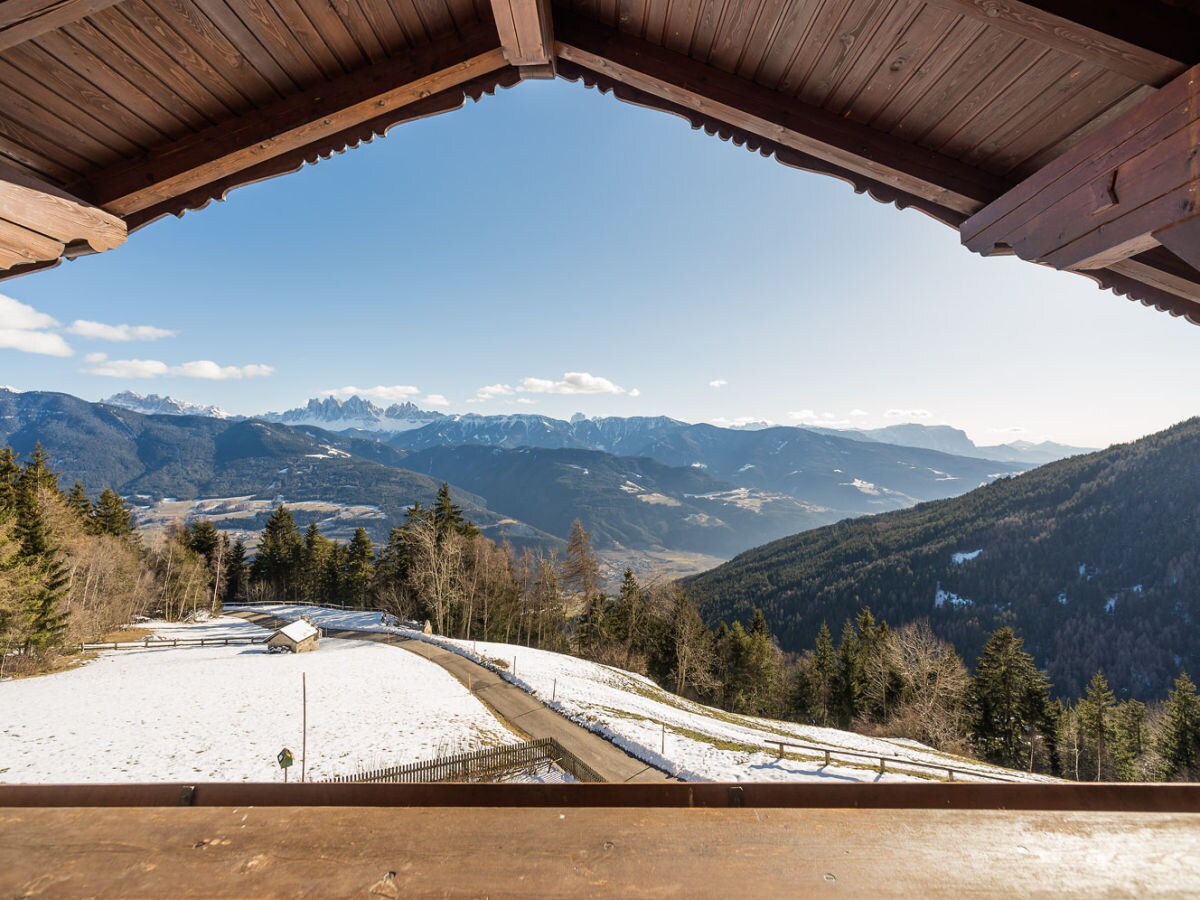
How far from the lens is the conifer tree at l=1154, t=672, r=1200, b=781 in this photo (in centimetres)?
3133

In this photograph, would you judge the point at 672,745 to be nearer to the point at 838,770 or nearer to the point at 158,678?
the point at 838,770

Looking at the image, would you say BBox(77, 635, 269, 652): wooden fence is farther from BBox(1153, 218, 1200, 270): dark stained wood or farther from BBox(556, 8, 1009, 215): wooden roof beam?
BBox(1153, 218, 1200, 270): dark stained wood

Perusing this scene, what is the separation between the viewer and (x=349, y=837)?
1.04 meters

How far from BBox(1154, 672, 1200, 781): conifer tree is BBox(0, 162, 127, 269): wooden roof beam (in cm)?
5084

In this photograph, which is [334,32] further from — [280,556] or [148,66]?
[280,556]

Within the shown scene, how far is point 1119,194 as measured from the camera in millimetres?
2146

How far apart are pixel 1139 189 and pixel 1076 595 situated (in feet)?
512

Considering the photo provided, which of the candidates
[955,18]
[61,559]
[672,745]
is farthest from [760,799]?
[61,559]

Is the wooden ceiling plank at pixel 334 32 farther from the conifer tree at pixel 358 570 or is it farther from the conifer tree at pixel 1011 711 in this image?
the conifer tree at pixel 358 570

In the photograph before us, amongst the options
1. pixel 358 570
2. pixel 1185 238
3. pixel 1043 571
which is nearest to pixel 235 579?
pixel 358 570

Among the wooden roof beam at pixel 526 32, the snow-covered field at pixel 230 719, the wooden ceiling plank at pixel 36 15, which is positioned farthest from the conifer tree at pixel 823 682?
the wooden ceiling plank at pixel 36 15

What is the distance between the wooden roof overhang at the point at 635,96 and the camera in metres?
2.45

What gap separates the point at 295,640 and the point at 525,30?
35.9 meters

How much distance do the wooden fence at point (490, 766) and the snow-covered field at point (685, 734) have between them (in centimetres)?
262
